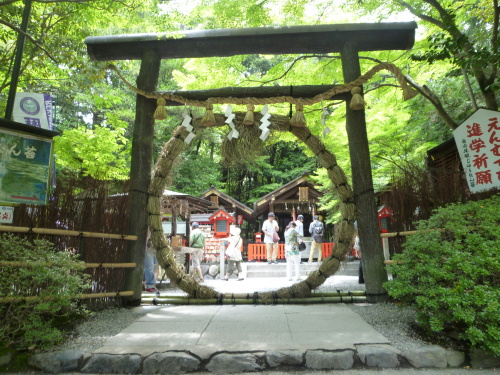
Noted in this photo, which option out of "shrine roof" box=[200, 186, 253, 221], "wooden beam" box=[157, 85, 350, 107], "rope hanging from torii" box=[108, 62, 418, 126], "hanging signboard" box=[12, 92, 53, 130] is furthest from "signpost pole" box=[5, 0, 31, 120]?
"shrine roof" box=[200, 186, 253, 221]

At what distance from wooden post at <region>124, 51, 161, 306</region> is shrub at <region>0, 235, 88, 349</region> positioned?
1.45 m

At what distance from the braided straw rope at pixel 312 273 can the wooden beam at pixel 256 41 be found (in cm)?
128

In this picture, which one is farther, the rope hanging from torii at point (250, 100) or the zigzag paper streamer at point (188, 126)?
the zigzag paper streamer at point (188, 126)

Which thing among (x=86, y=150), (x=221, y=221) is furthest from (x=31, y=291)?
(x=221, y=221)

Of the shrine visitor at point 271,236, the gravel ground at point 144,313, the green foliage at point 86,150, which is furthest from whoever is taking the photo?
the shrine visitor at point 271,236

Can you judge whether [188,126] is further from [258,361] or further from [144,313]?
[258,361]

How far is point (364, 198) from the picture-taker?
5.12 meters

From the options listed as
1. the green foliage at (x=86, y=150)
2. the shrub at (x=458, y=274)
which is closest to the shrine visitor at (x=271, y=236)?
the green foliage at (x=86, y=150)

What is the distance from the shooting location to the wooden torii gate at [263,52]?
503 centimetres

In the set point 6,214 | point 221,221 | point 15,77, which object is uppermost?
point 15,77

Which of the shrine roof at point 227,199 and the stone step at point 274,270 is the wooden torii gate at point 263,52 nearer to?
the stone step at point 274,270

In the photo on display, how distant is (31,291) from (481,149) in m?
6.33

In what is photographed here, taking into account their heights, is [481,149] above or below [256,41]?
below

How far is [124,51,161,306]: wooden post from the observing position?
16.4 ft
